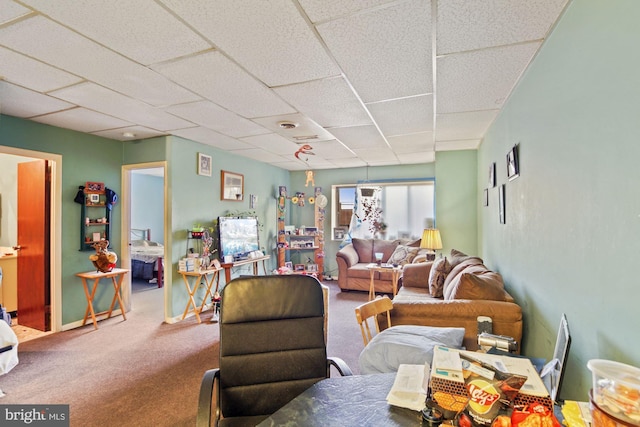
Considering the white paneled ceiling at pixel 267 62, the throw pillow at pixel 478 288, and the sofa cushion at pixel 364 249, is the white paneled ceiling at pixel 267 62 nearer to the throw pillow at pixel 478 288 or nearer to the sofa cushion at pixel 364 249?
the throw pillow at pixel 478 288

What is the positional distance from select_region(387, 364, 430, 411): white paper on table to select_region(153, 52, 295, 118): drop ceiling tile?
6.75 feet

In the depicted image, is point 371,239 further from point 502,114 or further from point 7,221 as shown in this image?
point 7,221

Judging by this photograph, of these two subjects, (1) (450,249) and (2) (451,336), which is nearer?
(2) (451,336)

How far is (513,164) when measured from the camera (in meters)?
2.42

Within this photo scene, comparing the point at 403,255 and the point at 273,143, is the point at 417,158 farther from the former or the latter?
the point at 273,143

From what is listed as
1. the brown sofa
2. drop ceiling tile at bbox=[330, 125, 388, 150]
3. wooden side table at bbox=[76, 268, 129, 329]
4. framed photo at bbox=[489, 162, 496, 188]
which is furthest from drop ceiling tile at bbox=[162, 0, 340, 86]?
the brown sofa

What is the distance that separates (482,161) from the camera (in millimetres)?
4172

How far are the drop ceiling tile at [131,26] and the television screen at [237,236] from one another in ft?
9.60

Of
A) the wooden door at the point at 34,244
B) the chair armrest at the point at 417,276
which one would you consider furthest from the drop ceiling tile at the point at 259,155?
the chair armrest at the point at 417,276

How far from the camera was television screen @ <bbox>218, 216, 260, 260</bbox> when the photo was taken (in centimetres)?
457

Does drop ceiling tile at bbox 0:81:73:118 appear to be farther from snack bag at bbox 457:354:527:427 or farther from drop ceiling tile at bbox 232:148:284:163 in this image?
snack bag at bbox 457:354:527:427

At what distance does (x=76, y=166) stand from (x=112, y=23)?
2871mm

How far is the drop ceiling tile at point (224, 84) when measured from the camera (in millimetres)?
2070

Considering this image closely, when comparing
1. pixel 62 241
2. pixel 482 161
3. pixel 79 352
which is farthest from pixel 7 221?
pixel 482 161
